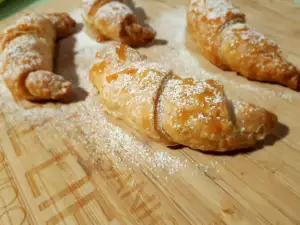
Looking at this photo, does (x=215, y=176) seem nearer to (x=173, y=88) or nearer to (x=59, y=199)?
(x=173, y=88)

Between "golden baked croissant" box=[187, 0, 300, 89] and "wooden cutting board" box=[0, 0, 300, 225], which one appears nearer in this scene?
"wooden cutting board" box=[0, 0, 300, 225]

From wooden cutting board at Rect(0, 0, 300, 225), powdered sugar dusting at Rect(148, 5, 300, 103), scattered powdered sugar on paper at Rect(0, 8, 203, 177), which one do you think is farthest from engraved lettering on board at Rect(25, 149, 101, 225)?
powdered sugar dusting at Rect(148, 5, 300, 103)

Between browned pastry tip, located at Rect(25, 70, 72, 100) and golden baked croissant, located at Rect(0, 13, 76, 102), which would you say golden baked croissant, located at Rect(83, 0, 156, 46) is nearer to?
golden baked croissant, located at Rect(0, 13, 76, 102)

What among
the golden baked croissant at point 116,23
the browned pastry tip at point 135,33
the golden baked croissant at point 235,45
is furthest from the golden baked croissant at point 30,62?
the golden baked croissant at point 235,45

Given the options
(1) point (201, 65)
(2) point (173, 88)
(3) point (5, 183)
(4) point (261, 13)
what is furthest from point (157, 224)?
(4) point (261, 13)

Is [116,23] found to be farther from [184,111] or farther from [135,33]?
[184,111]

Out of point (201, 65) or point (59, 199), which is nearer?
point (59, 199)

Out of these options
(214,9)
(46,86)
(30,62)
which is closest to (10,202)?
(46,86)
